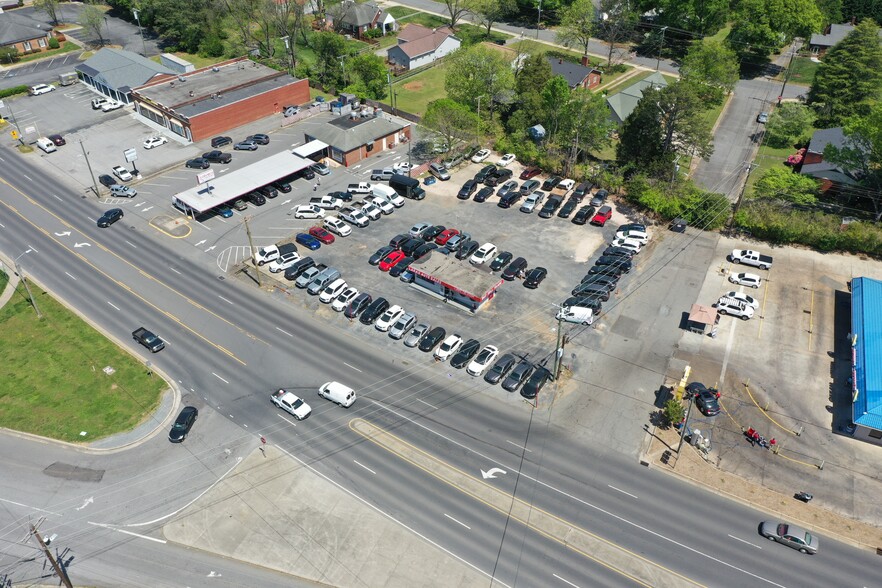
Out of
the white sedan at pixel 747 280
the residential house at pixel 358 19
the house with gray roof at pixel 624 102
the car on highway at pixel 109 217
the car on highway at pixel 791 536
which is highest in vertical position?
the residential house at pixel 358 19

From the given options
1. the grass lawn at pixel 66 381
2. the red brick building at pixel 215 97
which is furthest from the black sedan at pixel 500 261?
the red brick building at pixel 215 97

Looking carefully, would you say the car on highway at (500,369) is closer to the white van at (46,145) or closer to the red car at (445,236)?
the red car at (445,236)

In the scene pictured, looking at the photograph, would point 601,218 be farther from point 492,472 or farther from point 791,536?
point 791,536

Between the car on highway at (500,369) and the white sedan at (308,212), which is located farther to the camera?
the white sedan at (308,212)

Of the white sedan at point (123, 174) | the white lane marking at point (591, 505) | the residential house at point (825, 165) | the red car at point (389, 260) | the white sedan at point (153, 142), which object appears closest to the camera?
the white lane marking at point (591, 505)

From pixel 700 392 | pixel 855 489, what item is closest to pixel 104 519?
pixel 700 392

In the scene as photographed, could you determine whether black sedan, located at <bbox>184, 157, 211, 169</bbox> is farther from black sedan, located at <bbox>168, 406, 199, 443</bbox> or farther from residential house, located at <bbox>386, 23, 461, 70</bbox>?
residential house, located at <bbox>386, 23, 461, 70</bbox>

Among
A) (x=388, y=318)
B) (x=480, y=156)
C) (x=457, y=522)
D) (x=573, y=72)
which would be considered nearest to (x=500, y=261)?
(x=388, y=318)
